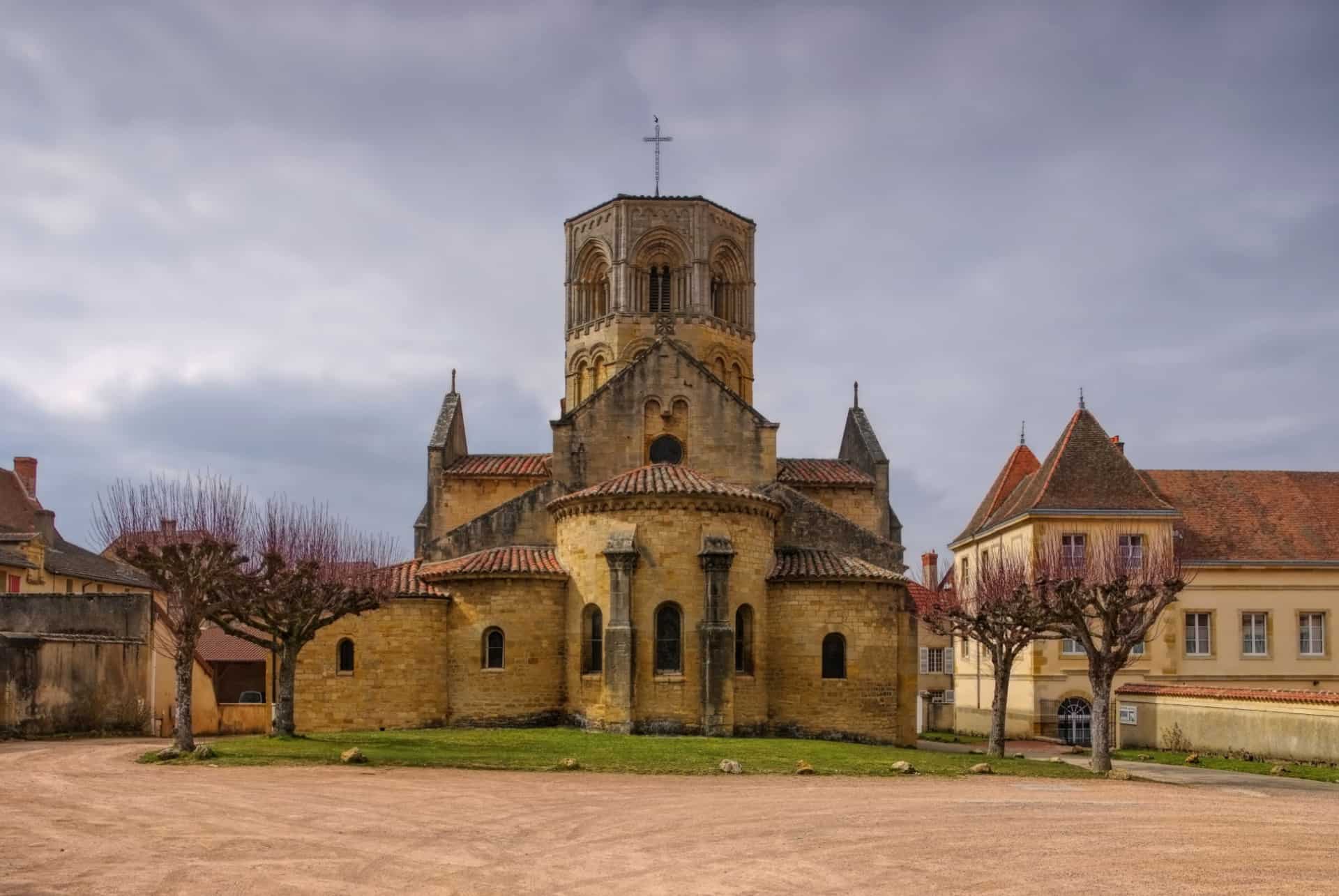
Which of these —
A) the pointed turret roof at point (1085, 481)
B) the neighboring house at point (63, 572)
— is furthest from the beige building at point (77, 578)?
the pointed turret roof at point (1085, 481)

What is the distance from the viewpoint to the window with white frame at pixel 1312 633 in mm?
39719

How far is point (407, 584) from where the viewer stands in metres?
33.5

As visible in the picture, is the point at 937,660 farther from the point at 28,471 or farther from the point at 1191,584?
the point at 28,471

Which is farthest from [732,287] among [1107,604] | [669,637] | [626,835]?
[626,835]

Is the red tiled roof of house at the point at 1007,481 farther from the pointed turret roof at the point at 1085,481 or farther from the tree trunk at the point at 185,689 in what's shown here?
the tree trunk at the point at 185,689

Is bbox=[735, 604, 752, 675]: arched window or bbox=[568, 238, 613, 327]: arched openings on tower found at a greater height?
bbox=[568, 238, 613, 327]: arched openings on tower

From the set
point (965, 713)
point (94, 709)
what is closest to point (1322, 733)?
point (965, 713)

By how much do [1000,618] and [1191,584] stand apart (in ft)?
→ 41.6

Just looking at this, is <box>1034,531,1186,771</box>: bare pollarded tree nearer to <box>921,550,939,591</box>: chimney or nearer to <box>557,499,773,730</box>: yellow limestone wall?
<box>557,499,773,730</box>: yellow limestone wall

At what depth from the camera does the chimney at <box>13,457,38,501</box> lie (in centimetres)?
5856

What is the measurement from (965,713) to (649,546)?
20106 millimetres

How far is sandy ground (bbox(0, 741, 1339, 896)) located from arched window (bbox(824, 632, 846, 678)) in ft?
33.9

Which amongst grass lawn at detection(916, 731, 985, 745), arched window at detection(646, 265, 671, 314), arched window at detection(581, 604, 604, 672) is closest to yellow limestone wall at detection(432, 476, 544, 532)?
arched window at detection(581, 604, 604, 672)

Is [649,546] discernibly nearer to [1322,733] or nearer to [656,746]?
[656,746]
